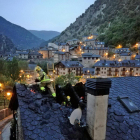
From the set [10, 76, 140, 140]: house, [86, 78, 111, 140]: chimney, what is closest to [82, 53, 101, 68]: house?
[10, 76, 140, 140]: house

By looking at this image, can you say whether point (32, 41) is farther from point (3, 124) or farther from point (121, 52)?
point (3, 124)

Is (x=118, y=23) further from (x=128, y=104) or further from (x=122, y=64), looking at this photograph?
(x=128, y=104)

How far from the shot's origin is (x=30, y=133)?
12.6ft

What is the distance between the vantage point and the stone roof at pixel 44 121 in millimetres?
3887

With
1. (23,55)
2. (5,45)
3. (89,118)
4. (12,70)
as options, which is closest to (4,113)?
(89,118)

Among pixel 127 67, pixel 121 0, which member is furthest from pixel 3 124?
pixel 121 0

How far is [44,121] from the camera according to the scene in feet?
Result: 14.1

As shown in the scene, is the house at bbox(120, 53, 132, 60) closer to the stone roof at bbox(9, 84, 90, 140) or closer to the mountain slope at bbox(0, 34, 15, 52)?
the stone roof at bbox(9, 84, 90, 140)

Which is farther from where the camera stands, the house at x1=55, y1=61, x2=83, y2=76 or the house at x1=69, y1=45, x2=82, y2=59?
the house at x1=69, y1=45, x2=82, y2=59

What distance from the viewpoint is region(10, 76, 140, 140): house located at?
12.6 ft

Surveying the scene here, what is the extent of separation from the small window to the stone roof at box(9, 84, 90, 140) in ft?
8.69

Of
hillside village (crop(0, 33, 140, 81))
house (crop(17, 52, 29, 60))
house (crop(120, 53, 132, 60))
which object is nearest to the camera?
hillside village (crop(0, 33, 140, 81))

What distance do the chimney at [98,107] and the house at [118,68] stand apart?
1580 inches

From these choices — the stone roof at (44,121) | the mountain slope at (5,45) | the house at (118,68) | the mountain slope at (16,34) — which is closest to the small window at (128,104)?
the stone roof at (44,121)
